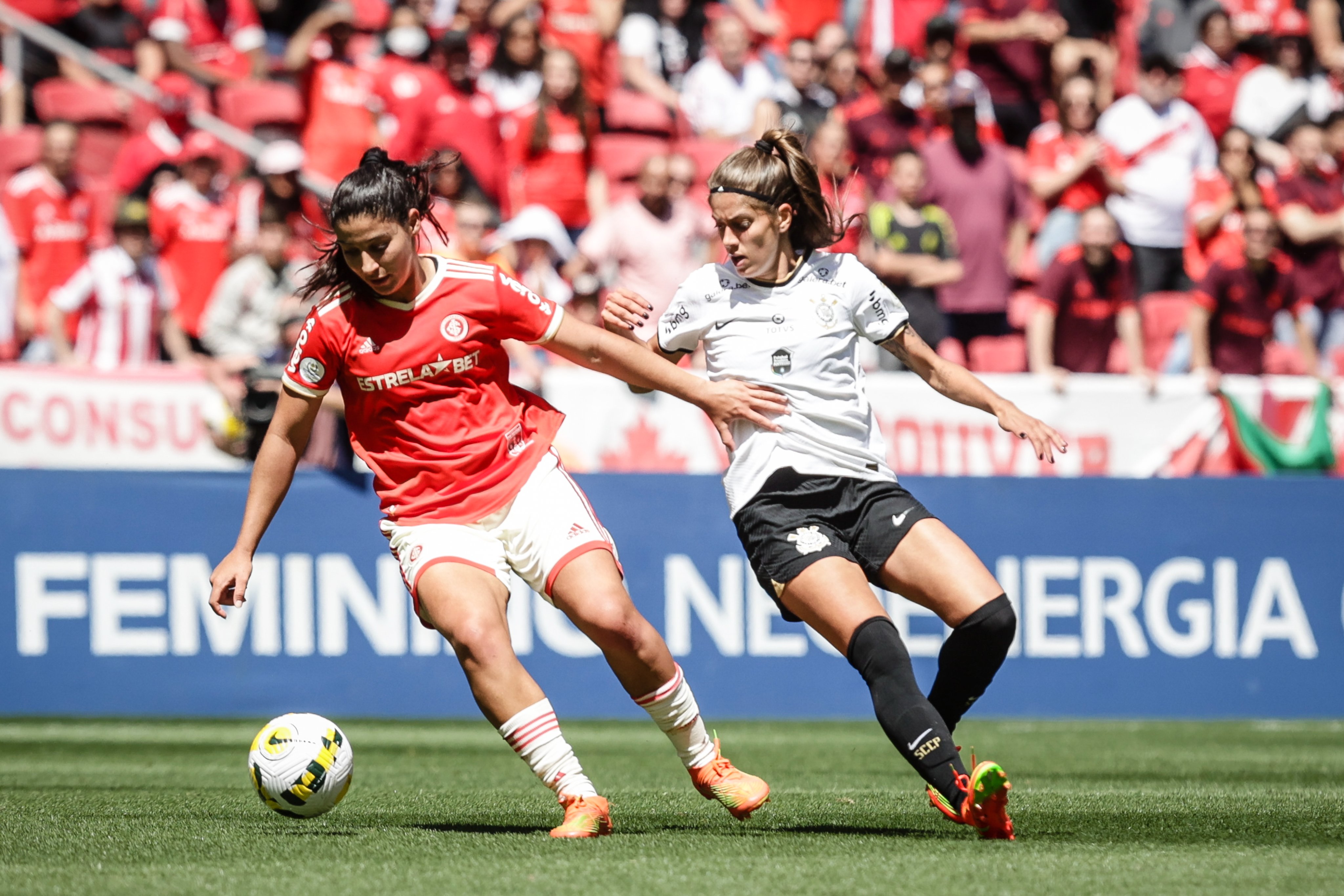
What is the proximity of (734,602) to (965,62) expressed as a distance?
19.4ft

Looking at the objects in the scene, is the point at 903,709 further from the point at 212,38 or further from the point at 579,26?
the point at 212,38

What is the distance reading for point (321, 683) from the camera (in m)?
9.78

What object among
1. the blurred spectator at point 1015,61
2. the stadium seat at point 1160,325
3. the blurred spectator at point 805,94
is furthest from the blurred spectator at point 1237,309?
the blurred spectator at point 805,94

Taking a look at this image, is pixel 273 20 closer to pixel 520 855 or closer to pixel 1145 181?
pixel 1145 181

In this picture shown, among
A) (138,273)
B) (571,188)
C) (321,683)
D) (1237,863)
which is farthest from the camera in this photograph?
(571,188)

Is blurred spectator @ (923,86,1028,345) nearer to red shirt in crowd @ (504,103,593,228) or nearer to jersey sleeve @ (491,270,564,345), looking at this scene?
red shirt in crowd @ (504,103,593,228)

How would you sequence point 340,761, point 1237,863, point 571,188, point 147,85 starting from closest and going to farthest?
point 1237,863 < point 340,761 < point 571,188 < point 147,85

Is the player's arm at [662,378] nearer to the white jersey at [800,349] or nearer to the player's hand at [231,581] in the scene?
the white jersey at [800,349]

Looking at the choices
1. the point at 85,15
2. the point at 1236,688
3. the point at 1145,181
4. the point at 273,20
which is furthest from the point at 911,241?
the point at 85,15

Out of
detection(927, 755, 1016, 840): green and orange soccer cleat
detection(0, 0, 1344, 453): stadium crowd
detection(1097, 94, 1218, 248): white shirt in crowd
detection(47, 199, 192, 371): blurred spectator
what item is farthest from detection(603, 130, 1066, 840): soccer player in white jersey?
detection(1097, 94, 1218, 248): white shirt in crowd

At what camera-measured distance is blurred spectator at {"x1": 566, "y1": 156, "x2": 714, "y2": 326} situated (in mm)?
11586

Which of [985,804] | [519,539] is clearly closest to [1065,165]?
[519,539]

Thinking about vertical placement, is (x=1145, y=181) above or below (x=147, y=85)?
below

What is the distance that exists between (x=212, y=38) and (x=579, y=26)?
3.17m
